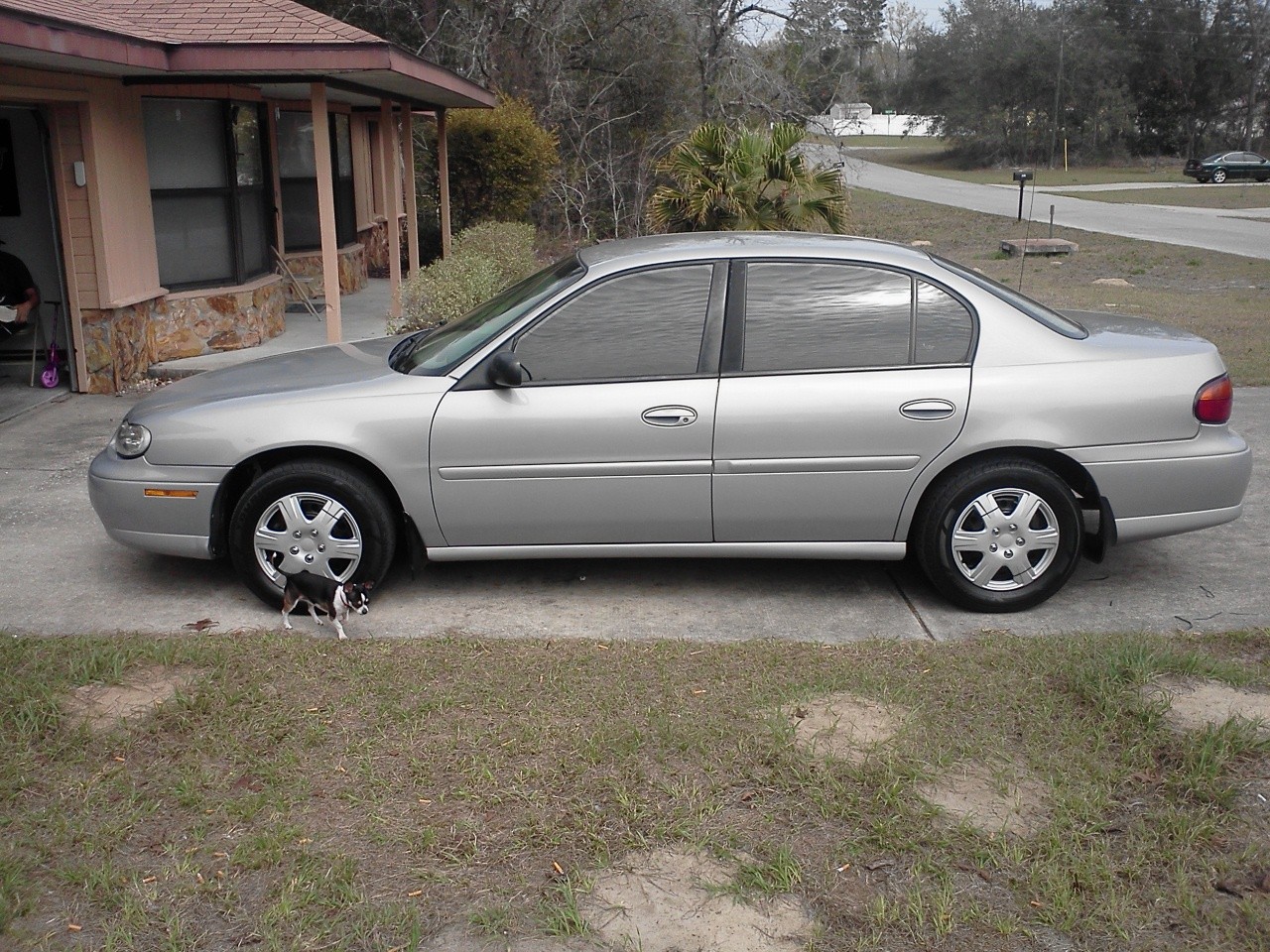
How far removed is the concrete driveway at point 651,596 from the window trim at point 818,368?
1042 millimetres

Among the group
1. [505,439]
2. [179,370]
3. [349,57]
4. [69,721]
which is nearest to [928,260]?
[505,439]

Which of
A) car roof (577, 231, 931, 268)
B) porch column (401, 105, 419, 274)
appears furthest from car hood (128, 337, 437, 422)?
porch column (401, 105, 419, 274)

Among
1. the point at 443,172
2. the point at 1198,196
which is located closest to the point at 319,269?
the point at 443,172

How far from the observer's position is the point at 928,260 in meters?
5.38

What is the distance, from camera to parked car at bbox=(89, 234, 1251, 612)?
5.05 meters

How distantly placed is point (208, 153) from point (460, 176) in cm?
833

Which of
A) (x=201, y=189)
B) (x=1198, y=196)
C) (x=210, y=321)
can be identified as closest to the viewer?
(x=210, y=321)

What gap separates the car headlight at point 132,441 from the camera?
5.21 m

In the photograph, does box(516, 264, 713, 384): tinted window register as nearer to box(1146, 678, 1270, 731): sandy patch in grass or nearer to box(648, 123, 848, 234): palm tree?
box(1146, 678, 1270, 731): sandy patch in grass

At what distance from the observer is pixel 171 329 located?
10.8 metres

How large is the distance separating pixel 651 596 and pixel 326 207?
6104mm

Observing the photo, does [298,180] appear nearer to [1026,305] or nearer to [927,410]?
[1026,305]

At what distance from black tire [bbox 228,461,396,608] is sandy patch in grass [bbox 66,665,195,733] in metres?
0.72

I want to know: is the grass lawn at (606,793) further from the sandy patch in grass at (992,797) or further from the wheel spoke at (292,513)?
the wheel spoke at (292,513)
